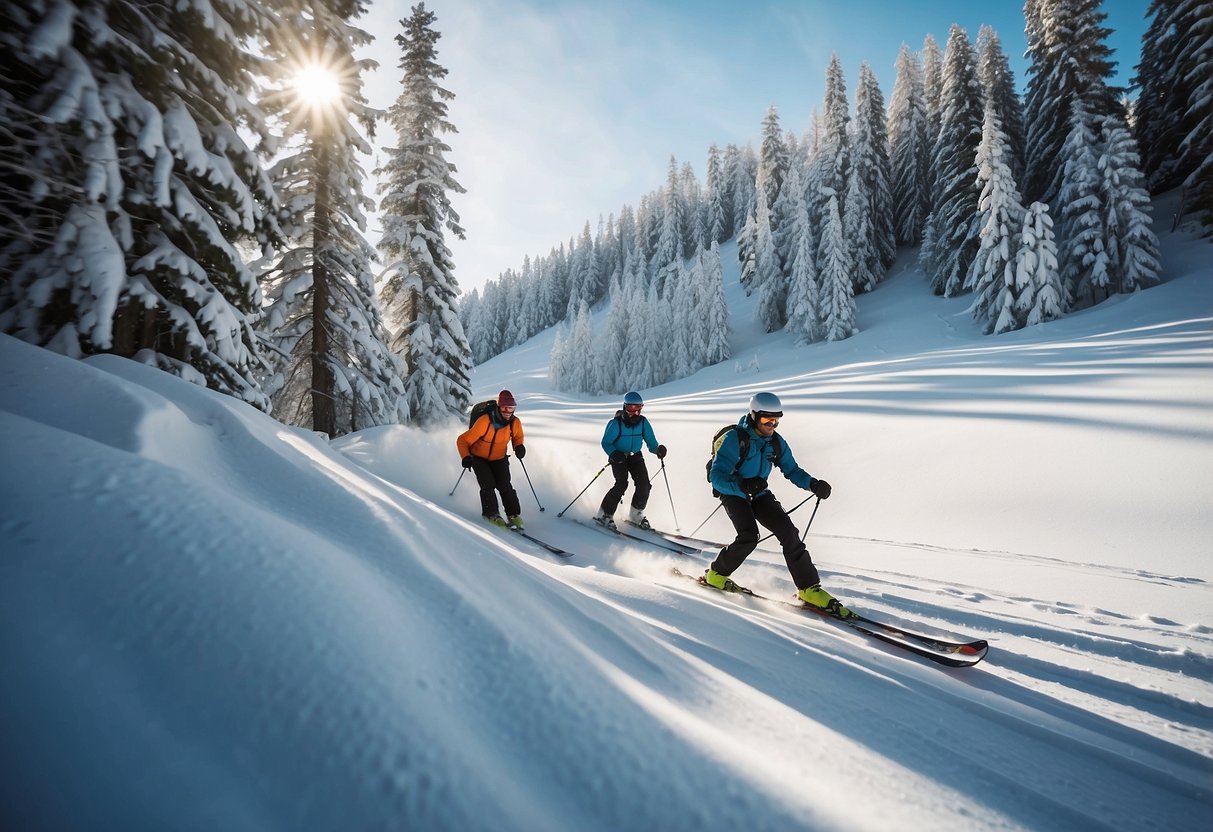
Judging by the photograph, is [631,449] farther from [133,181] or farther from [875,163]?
[875,163]

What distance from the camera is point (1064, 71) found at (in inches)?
1097

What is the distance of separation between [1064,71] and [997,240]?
34.1 feet

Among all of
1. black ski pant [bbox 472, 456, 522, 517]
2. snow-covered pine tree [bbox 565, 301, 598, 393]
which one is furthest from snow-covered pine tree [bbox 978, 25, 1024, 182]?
black ski pant [bbox 472, 456, 522, 517]

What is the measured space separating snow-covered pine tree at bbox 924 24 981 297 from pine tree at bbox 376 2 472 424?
33.4m

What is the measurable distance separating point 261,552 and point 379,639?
1.90 ft

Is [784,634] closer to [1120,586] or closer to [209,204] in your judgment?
[1120,586]

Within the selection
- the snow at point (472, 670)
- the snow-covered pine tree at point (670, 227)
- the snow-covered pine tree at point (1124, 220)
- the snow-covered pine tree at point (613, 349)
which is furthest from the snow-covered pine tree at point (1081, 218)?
the snow-covered pine tree at point (670, 227)

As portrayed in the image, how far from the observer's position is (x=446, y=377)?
659 inches

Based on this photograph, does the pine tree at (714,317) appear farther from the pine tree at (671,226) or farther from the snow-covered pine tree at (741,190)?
the snow-covered pine tree at (741,190)

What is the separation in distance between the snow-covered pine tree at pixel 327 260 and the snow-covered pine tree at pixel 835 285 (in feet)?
108

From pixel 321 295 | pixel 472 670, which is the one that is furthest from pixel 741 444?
pixel 321 295

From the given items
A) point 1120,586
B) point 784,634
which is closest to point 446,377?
point 784,634

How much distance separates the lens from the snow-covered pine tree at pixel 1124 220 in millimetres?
23688

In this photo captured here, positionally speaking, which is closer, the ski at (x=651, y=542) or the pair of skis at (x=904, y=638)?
the pair of skis at (x=904, y=638)
